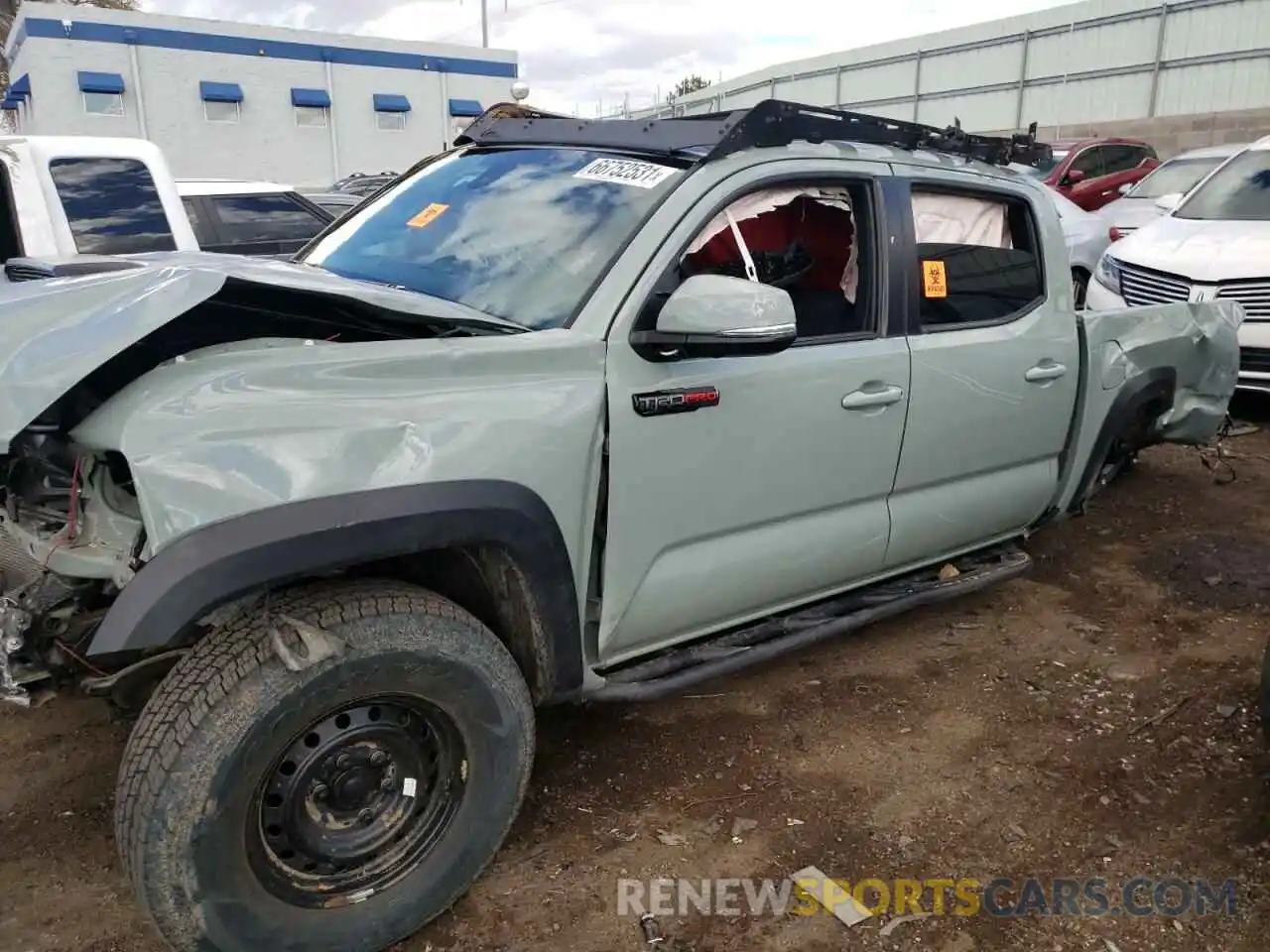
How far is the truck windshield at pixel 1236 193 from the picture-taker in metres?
7.55

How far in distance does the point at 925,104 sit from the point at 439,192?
2442 cm

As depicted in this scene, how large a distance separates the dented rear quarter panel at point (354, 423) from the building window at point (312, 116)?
86.9ft

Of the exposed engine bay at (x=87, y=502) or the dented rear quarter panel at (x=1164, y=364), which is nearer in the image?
the exposed engine bay at (x=87, y=502)

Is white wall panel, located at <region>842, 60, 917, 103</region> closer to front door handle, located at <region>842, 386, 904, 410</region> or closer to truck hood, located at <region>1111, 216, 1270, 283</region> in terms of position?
truck hood, located at <region>1111, 216, 1270, 283</region>

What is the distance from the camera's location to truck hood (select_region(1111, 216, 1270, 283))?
6.82 metres

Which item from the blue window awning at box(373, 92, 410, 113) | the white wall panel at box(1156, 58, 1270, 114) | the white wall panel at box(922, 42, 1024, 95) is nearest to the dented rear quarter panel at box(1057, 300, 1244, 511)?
the white wall panel at box(1156, 58, 1270, 114)

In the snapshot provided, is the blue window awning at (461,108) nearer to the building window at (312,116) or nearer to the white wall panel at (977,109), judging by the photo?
the building window at (312,116)

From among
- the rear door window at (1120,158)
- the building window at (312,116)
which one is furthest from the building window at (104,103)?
the rear door window at (1120,158)

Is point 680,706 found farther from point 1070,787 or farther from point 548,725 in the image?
point 1070,787

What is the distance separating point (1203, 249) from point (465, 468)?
6773 millimetres

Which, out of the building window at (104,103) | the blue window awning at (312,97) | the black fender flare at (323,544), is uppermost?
the blue window awning at (312,97)

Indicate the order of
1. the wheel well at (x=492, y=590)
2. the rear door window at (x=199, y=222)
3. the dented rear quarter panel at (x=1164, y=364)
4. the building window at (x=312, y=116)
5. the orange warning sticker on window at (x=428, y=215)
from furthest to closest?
the building window at (x=312, y=116)
the rear door window at (x=199, y=222)
the dented rear quarter panel at (x=1164, y=364)
the orange warning sticker on window at (x=428, y=215)
the wheel well at (x=492, y=590)

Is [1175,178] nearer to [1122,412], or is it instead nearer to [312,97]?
[1122,412]

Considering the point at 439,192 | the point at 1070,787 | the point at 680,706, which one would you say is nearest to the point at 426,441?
the point at 439,192
